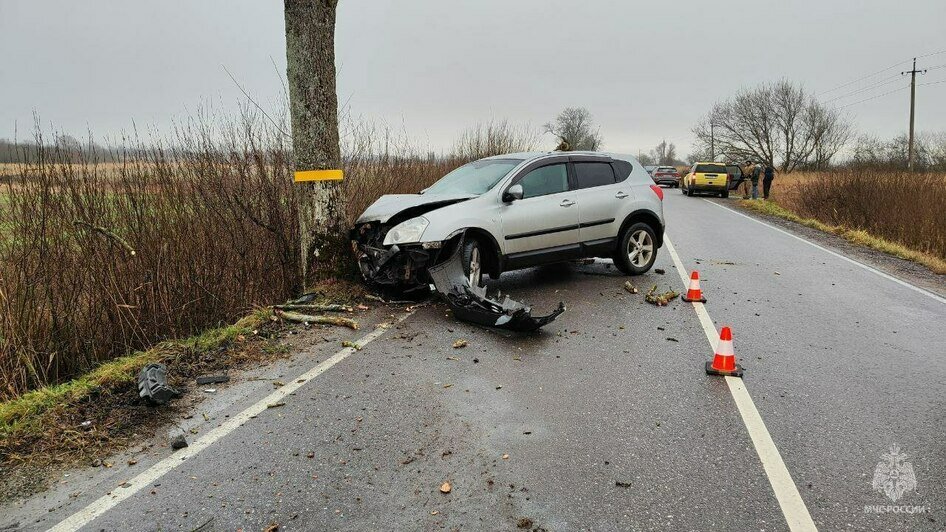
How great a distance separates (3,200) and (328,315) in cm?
326

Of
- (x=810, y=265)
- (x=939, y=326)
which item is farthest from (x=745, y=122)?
(x=939, y=326)

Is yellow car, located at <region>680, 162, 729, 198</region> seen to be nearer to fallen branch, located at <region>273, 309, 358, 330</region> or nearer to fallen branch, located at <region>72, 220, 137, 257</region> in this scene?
fallen branch, located at <region>273, 309, 358, 330</region>

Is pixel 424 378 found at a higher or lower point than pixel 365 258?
lower

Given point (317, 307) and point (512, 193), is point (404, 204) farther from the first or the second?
point (317, 307)

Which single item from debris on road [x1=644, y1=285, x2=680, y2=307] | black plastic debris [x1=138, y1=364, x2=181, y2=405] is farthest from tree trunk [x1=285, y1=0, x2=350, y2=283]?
debris on road [x1=644, y1=285, x2=680, y2=307]

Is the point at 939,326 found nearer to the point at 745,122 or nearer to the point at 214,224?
the point at 214,224

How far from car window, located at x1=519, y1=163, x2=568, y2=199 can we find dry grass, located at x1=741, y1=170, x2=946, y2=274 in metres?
8.15

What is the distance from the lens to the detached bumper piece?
6102 millimetres

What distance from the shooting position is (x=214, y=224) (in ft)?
25.0

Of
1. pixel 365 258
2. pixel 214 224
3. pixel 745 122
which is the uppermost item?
pixel 745 122

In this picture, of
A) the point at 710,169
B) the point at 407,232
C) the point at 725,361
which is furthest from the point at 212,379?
the point at 710,169

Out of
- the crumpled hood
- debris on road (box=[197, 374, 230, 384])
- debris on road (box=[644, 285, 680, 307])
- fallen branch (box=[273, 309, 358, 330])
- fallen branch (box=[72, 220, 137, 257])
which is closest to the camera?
debris on road (box=[197, 374, 230, 384])

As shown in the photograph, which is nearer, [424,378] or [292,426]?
[292,426]

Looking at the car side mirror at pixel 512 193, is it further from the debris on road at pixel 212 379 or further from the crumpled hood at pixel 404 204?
the debris on road at pixel 212 379
